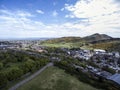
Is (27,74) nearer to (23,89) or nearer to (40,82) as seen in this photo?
(40,82)

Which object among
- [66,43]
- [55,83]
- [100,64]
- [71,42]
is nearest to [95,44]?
[66,43]

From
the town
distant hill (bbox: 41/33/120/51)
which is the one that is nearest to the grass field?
the town

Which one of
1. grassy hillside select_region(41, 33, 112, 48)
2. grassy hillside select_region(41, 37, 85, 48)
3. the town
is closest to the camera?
the town

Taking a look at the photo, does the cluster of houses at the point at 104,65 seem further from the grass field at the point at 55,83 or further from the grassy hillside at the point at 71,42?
the grassy hillside at the point at 71,42

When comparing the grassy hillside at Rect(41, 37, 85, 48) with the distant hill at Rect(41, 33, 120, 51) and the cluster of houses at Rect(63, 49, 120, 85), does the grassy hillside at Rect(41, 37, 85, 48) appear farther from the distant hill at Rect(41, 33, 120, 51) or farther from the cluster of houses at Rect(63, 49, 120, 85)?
the cluster of houses at Rect(63, 49, 120, 85)

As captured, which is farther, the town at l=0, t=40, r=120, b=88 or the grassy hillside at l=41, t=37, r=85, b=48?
the grassy hillside at l=41, t=37, r=85, b=48

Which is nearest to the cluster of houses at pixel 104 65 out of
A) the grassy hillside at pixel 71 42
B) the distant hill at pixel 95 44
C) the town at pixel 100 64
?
the town at pixel 100 64

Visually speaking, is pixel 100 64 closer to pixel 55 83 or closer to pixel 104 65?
pixel 104 65

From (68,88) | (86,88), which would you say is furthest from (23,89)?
(86,88)
